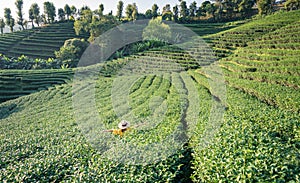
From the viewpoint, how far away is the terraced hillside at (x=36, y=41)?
5528 centimetres

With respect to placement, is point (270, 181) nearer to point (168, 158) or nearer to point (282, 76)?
point (168, 158)

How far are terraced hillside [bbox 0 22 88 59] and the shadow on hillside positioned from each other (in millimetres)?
31931

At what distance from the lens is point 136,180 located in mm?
4664

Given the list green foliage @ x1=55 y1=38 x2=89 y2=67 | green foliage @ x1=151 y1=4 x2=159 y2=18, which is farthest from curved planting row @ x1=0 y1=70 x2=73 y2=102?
green foliage @ x1=151 y1=4 x2=159 y2=18

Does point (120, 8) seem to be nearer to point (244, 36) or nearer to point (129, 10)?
point (129, 10)

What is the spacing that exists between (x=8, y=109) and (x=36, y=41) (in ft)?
138

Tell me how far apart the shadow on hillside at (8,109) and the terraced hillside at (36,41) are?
1257 inches

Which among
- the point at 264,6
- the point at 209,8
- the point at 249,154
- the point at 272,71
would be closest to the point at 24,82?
the point at 272,71

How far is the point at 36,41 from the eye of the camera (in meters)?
60.7

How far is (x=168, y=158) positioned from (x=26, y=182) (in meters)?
3.53

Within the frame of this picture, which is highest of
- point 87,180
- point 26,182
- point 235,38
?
point 235,38

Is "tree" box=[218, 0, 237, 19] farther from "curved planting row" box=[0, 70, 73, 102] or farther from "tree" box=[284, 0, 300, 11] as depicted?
"curved planting row" box=[0, 70, 73, 102]

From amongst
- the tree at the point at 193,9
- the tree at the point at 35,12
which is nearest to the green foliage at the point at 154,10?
the tree at the point at 193,9

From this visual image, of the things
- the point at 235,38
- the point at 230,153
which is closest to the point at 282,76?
the point at 230,153
